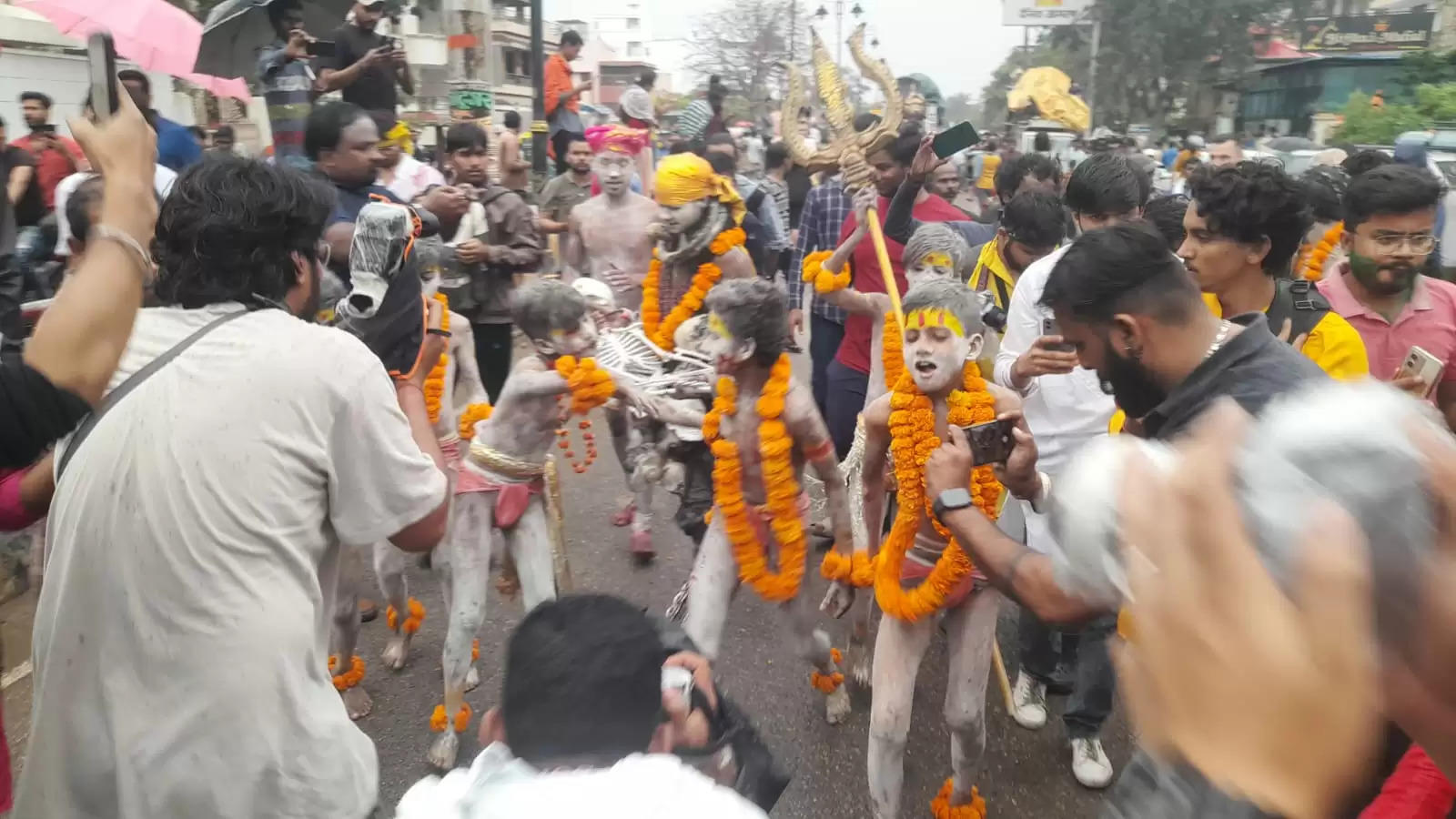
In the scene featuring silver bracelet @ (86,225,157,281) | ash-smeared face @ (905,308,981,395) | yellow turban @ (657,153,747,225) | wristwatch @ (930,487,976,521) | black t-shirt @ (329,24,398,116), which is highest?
black t-shirt @ (329,24,398,116)

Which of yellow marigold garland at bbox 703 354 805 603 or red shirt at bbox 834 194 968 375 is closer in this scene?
yellow marigold garland at bbox 703 354 805 603

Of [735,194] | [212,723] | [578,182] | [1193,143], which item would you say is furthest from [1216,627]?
[1193,143]

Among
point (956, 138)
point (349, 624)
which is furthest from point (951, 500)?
point (349, 624)

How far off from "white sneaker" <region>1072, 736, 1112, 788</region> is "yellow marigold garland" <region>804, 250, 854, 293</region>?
2301 millimetres

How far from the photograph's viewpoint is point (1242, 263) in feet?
9.45

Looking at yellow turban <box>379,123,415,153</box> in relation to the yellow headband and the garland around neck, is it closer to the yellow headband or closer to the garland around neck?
the garland around neck

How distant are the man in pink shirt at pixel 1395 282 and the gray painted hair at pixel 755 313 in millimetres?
2114

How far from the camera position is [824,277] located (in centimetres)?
460

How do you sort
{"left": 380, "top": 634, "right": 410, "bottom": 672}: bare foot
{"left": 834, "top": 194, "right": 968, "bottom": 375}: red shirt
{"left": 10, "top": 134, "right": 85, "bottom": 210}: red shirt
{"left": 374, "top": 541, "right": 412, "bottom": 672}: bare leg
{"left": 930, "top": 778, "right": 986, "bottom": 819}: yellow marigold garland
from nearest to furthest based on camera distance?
{"left": 930, "top": 778, "right": 986, "bottom": 819}: yellow marigold garland, {"left": 374, "top": 541, "right": 412, "bottom": 672}: bare leg, {"left": 380, "top": 634, "right": 410, "bottom": 672}: bare foot, {"left": 834, "top": 194, "right": 968, "bottom": 375}: red shirt, {"left": 10, "top": 134, "right": 85, "bottom": 210}: red shirt

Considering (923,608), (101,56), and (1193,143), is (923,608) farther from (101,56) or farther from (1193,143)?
(1193,143)

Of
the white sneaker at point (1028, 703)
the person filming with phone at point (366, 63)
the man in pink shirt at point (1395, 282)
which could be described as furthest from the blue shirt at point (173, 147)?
the man in pink shirt at point (1395, 282)

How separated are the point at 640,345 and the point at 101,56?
3044 mm

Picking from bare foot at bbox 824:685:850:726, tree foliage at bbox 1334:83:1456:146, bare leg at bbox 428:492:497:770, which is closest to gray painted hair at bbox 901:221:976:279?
bare foot at bbox 824:685:850:726

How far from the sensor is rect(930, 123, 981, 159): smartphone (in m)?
4.36
